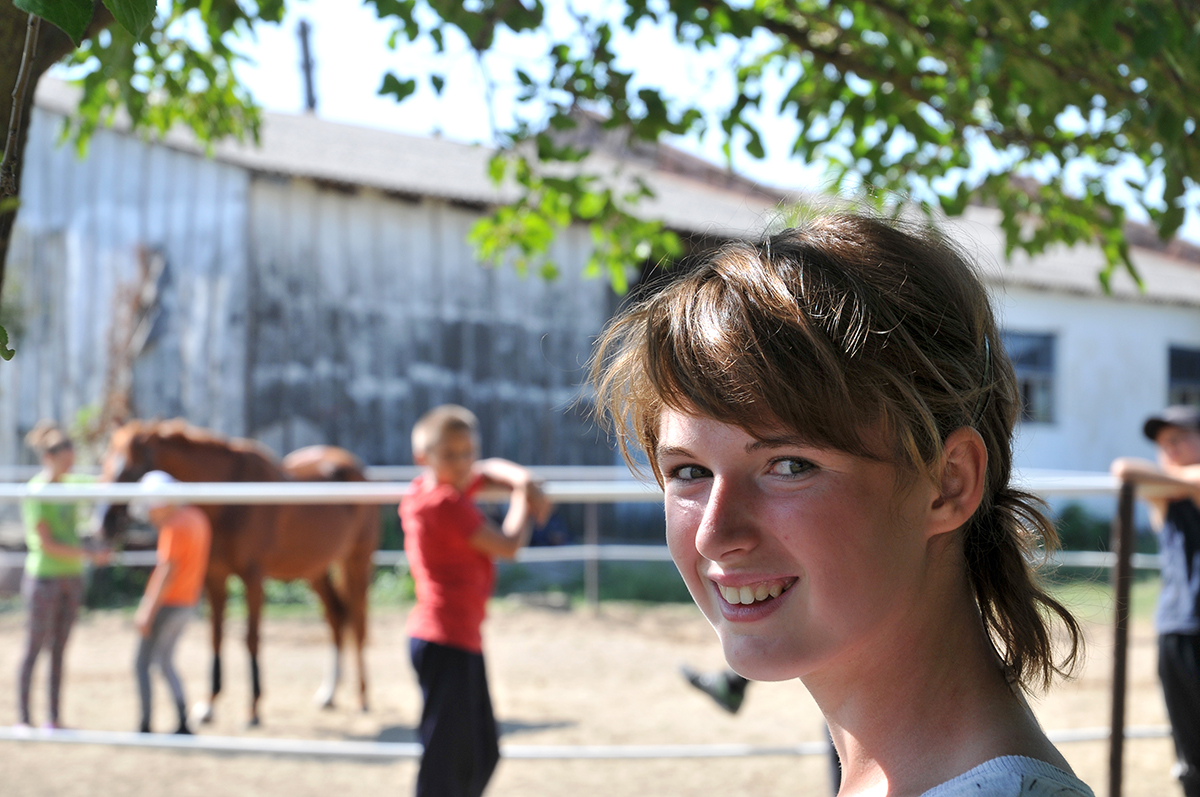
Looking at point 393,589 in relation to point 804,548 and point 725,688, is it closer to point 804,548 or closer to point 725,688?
point 725,688

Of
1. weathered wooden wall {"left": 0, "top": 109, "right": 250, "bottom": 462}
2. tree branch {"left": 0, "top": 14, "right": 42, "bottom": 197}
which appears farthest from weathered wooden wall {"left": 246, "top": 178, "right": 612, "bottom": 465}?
tree branch {"left": 0, "top": 14, "right": 42, "bottom": 197}

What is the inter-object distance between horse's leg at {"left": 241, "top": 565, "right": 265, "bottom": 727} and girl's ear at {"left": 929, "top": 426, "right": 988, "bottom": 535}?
5617 mm

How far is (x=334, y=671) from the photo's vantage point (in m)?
6.25

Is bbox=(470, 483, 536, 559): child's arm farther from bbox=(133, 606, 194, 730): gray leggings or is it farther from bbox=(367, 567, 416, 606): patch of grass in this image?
bbox=(367, 567, 416, 606): patch of grass

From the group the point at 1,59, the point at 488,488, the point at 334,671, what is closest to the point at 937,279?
the point at 1,59

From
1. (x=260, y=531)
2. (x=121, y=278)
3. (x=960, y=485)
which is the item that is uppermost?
(x=121, y=278)

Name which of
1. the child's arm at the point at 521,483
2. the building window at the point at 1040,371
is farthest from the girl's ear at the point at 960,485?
the building window at the point at 1040,371

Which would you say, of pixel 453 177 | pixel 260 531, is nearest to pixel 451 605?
pixel 260 531

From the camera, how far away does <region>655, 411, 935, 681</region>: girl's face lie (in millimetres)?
907

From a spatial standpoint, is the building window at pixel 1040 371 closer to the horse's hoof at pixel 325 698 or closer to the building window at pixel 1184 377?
the building window at pixel 1184 377

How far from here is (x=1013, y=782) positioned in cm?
81

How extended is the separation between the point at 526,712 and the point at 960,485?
17.8ft

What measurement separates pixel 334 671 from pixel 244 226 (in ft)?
21.8

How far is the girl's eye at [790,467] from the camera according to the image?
92 centimetres
